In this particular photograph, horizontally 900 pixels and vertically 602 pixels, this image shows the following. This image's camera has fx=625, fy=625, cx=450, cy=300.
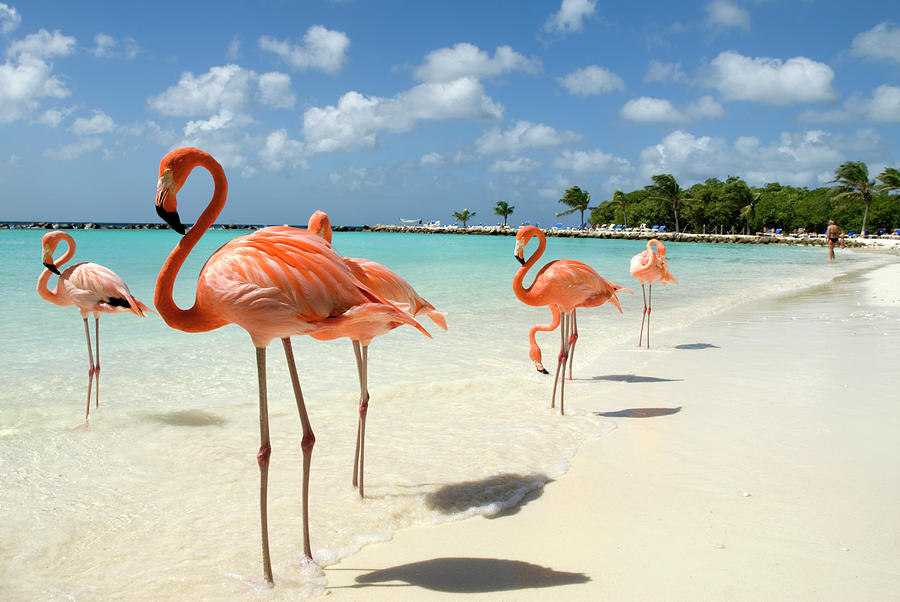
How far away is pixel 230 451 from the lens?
187 inches

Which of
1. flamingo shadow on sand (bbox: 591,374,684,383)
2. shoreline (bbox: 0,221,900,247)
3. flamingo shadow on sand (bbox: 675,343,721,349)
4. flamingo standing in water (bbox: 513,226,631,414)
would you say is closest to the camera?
flamingo standing in water (bbox: 513,226,631,414)

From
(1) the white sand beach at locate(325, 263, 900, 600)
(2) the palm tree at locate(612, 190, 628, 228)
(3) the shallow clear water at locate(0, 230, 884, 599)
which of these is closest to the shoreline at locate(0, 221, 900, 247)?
(2) the palm tree at locate(612, 190, 628, 228)

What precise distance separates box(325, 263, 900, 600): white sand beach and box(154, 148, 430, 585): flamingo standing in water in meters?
0.81

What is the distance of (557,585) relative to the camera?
2.70 metres

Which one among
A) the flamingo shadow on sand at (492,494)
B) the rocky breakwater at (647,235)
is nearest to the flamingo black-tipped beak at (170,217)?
the flamingo shadow on sand at (492,494)

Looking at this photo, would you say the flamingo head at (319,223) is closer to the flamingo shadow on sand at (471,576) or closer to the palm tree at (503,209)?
the flamingo shadow on sand at (471,576)

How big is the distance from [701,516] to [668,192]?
7614cm

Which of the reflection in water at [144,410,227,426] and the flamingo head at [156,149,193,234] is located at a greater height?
the flamingo head at [156,149,193,234]

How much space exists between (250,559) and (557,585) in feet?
4.93

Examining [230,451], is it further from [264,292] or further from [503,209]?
[503,209]

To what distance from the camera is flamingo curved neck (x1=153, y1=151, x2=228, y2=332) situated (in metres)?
2.73

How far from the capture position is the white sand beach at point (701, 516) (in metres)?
2.70

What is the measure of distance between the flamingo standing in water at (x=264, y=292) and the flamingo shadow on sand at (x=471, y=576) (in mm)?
431

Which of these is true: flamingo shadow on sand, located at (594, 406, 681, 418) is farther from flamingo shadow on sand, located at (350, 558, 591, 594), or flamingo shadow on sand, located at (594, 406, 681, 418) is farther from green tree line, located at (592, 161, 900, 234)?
green tree line, located at (592, 161, 900, 234)
